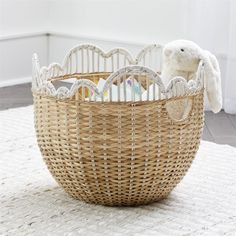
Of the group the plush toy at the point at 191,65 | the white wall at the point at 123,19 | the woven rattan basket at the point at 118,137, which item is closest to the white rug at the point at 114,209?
the woven rattan basket at the point at 118,137

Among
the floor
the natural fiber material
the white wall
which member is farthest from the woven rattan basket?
the white wall

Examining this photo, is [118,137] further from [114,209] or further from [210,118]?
[210,118]

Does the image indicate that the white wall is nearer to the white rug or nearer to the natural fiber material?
the white rug

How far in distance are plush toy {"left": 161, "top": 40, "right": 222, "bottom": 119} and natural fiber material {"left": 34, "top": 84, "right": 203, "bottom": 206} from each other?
58 millimetres

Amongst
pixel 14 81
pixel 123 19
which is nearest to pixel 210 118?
pixel 123 19

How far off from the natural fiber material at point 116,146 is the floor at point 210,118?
2.59 ft

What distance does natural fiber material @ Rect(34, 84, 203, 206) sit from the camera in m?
1.55

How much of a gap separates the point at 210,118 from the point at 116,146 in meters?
1.26

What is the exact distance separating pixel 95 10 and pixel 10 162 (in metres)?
1.49

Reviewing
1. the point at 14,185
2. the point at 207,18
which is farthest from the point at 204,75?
the point at 207,18

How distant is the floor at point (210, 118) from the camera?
2.48 meters

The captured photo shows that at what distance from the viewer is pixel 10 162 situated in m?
2.08

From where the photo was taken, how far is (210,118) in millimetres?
2768

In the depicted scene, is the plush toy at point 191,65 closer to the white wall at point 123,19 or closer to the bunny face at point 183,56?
the bunny face at point 183,56
